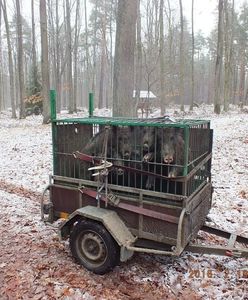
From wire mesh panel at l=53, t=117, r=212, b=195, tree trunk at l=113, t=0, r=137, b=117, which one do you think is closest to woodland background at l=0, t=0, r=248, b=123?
tree trunk at l=113, t=0, r=137, b=117

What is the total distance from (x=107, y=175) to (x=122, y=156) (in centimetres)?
31

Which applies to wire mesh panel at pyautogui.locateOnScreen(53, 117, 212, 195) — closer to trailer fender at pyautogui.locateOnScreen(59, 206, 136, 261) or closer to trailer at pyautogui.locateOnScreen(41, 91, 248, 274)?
trailer at pyautogui.locateOnScreen(41, 91, 248, 274)

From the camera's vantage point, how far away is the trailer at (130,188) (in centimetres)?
371

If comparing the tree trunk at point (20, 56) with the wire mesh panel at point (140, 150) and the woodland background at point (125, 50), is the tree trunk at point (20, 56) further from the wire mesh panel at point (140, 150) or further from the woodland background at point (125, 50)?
the wire mesh panel at point (140, 150)

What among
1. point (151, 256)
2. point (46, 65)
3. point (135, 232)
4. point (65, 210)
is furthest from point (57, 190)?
point (46, 65)

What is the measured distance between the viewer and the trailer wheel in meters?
3.87

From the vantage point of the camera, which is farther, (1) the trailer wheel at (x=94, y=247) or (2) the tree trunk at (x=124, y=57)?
(2) the tree trunk at (x=124, y=57)

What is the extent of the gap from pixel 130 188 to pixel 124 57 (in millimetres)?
4790

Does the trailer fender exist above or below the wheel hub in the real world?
above

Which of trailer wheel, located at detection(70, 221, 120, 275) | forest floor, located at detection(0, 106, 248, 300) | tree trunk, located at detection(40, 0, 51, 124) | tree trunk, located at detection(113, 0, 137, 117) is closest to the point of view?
forest floor, located at detection(0, 106, 248, 300)

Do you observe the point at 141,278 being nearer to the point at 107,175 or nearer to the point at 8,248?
the point at 107,175

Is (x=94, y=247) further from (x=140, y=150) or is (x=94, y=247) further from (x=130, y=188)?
(x=140, y=150)

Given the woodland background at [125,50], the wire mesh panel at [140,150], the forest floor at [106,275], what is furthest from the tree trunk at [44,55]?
the wire mesh panel at [140,150]

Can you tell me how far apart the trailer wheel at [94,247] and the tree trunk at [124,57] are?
14.6 ft
